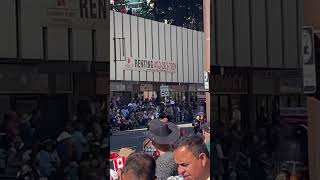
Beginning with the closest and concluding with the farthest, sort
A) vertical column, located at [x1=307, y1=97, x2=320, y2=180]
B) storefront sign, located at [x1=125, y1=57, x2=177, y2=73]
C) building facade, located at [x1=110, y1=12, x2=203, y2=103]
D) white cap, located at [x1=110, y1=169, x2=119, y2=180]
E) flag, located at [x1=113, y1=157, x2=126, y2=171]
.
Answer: white cap, located at [x1=110, y1=169, x2=119, y2=180], flag, located at [x1=113, y1=157, x2=126, y2=171], building facade, located at [x1=110, y1=12, x2=203, y2=103], storefront sign, located at [x1=125, y1=57, x2=177, y2=73], vertical column, located at [x1=307, y1=97, x2=320, y2=180]

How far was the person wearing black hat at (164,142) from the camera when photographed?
11.3 feet

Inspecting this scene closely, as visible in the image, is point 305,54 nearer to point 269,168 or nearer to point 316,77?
point 316,77

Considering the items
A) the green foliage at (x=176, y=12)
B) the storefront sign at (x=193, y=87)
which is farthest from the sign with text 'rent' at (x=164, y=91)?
the green foliage at (x=176, y=12)

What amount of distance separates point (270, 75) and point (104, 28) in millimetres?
1316

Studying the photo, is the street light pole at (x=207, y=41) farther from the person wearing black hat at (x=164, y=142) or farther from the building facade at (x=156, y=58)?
the person wearing black hat at (x=164, y=142)

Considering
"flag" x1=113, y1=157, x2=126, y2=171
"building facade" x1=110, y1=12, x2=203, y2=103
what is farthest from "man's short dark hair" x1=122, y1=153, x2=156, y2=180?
"building facade" x1=110, y1=12, x2=203, y2=103

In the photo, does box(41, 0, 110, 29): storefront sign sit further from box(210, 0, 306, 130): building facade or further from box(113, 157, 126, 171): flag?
box(210, 0, 306, 130): building facade

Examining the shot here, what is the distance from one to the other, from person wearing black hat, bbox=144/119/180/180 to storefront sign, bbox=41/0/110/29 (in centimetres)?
78

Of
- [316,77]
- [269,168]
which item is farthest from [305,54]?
[269,168]

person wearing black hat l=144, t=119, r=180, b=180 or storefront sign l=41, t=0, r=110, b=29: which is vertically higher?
storefront sign l=41, t=0, r=110, b=29

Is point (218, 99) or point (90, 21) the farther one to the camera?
point (218, 99)

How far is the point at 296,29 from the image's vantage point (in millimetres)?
4062

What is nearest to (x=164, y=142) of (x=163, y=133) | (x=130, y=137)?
(x=163, y=133)

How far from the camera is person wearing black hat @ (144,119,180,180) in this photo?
3.43 metres
